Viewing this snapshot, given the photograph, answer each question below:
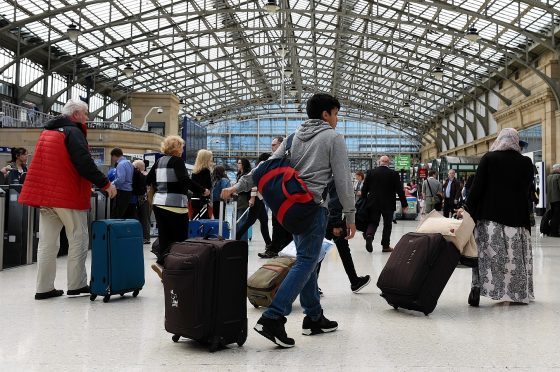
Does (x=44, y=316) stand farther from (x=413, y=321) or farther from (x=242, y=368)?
(x=413, y=321)

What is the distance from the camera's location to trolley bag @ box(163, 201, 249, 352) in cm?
339

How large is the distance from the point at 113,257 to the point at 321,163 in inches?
89.8

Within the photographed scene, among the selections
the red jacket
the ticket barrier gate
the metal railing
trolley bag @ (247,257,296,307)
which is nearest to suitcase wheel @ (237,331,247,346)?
trolley bag @ (247,257,296,307)

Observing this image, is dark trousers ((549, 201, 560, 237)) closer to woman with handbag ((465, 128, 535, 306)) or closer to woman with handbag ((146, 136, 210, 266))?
woman with handbag ((465, 128, 535, 306))

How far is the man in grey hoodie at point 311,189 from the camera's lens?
355 centimetres

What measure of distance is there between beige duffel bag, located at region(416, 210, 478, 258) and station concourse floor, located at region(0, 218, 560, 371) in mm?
487

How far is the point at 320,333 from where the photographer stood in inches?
157

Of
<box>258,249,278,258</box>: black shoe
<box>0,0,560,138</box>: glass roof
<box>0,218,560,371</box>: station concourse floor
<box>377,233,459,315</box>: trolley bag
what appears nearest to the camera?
<box>0,218,560,371</box>: station concourse floor

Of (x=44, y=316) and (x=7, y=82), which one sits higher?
(x=7, y=82)

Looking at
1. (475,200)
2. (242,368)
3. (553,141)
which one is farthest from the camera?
(553,141)

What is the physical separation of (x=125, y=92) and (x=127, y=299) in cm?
4232

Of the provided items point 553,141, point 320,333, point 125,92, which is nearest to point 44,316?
point 320,333

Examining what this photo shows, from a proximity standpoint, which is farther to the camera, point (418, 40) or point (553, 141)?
point (418, 40)

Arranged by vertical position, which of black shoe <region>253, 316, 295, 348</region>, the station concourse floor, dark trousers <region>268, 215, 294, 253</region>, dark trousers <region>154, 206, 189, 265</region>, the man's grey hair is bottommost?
the station concourse floor
